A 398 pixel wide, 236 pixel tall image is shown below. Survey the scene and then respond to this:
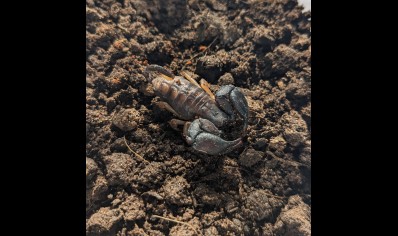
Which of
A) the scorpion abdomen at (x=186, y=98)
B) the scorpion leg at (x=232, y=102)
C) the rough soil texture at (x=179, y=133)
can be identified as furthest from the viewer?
the scorpion abdomen at (x=186, y=98)

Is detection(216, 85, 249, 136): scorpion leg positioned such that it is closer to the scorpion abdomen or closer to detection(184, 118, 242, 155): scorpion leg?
the scorpion abdomen

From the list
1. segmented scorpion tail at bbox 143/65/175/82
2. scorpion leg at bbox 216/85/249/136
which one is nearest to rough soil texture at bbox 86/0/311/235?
segmented scorpion tail at bbox 143/65/175/82

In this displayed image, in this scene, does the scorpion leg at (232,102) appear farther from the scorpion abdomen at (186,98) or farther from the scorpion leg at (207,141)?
the scorpion leg at (207,141)

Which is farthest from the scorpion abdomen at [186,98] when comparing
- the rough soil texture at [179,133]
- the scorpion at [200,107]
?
the rough soil texture at [179,133]

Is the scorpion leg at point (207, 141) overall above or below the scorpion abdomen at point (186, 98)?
below

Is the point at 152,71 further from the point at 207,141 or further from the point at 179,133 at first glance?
the point at 207,141

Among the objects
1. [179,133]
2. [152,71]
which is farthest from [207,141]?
[152,71]

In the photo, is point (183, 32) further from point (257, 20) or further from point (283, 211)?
point (283, 211)
